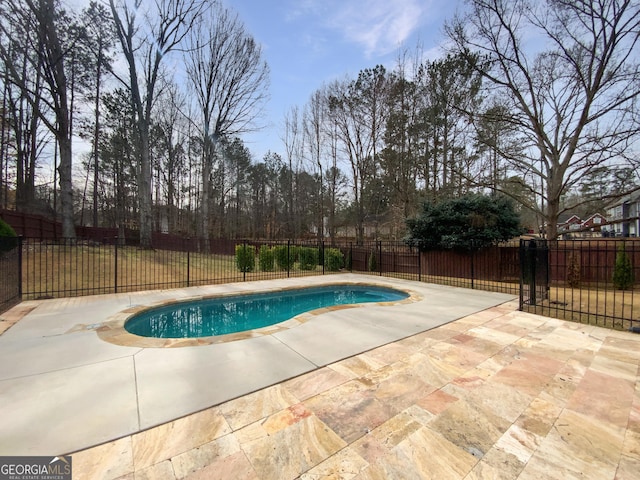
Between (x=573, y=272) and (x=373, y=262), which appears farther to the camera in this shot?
(x=373, y=262)

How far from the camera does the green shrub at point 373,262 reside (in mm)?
12977

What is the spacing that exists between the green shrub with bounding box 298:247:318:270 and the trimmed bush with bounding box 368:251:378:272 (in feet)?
8.79

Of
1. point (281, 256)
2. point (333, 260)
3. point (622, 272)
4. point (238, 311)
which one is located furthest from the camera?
point (333, 260)

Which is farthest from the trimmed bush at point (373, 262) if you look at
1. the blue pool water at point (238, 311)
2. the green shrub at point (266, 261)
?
the green shrub at point (266, 261)

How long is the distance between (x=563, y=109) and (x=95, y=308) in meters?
17.0

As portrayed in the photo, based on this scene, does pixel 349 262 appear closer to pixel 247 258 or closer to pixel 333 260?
pixel 333 260

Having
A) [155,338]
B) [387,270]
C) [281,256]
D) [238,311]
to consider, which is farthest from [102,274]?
[387,270]

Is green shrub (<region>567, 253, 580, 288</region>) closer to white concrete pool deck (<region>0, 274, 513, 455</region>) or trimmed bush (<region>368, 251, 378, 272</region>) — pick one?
white concrete pool deck (<region>0, 274, 513, 455</region>)

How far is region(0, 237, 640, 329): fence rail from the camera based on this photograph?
5824mm

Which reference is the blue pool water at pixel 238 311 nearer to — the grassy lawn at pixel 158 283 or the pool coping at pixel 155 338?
the pool coping at pixel 155 338

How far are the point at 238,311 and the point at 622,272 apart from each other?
12040mm

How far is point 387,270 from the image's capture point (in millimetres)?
12883

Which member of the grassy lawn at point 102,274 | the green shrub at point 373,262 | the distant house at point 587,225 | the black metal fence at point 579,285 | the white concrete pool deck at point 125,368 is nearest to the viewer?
the white concrete pool deck at point 125,368

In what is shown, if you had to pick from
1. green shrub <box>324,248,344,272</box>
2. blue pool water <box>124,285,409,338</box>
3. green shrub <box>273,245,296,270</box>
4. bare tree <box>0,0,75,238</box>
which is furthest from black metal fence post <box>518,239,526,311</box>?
bare tree <box>0,0,75,238</box>
